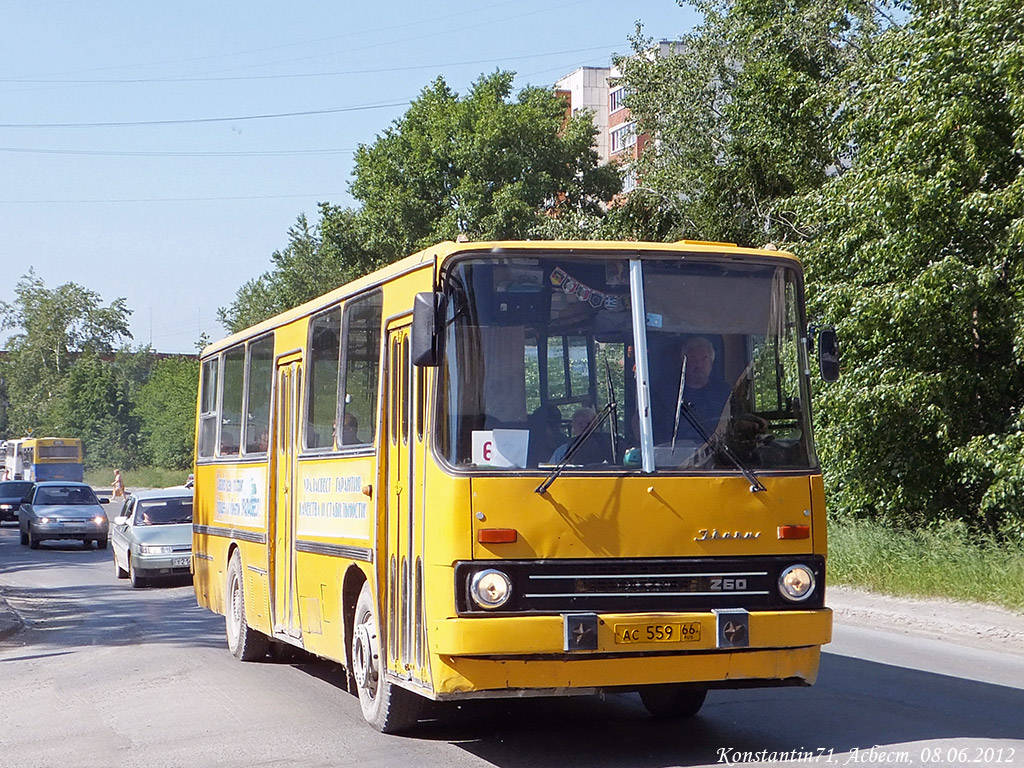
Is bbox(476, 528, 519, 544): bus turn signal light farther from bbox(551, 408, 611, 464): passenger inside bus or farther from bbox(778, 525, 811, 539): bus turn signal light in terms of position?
bbox(778, 525, 811, 539): bus turn signal light

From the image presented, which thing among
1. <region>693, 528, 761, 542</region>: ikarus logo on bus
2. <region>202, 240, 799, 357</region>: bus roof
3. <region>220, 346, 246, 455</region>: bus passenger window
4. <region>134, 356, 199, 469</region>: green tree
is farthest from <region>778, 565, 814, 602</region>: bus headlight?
<region>134, 356, 199, 469</region>: green tree

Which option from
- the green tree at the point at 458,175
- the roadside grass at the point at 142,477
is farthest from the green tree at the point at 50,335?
the green tree at the point at 458,175

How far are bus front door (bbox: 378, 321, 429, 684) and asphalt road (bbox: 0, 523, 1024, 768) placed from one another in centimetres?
61

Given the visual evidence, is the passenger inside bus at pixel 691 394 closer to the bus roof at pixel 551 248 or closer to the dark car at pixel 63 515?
the bus roof at pixel 551 248

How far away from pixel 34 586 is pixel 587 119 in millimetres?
37927

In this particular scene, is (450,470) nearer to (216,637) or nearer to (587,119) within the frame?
(216,637)

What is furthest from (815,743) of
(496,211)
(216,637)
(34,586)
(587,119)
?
(587,119)

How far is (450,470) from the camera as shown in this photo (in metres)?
7.77

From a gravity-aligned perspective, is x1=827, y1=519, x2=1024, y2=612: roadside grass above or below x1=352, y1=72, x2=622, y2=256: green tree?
below

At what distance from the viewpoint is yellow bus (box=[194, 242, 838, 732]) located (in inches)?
301

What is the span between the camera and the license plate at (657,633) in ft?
25.2

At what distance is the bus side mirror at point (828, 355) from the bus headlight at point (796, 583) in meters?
1.16

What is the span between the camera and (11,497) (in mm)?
52156

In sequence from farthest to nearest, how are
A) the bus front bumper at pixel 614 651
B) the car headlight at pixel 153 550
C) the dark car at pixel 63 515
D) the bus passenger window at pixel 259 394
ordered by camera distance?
the dark car at pixel 63 515
the car headlight at pixel 153 550
the bus passenger window at pixel 259 394
the bus front bumper at pixel 614 651
